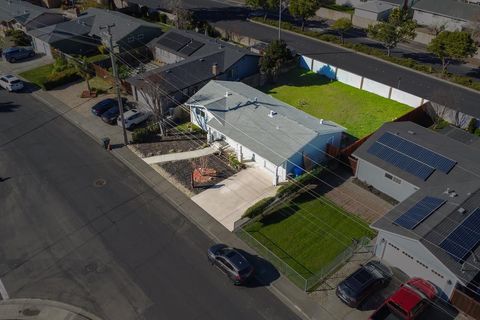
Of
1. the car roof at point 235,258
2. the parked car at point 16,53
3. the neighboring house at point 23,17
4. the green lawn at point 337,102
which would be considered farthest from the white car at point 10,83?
the car roof at point 235,258

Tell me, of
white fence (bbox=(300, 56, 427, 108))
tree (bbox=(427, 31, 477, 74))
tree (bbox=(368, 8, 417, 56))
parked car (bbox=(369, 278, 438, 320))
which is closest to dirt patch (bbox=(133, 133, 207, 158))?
white fence (bbox=(300, 56, 427, 108))

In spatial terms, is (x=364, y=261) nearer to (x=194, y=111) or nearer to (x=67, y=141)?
(x=194, y=111)

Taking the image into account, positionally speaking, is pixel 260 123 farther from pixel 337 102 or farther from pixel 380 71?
pixel 380 71

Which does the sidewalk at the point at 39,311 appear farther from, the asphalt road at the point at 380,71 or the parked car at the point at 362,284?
the asphalt road at the point at 380,71

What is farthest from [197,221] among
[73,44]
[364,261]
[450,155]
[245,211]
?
[73,44]

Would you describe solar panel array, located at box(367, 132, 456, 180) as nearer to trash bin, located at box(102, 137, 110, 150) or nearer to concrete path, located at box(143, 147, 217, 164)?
concrete path, located at box(143, 147, 217, 164)

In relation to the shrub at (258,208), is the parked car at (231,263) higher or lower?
lower

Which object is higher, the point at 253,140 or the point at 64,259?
the point at 253,140
